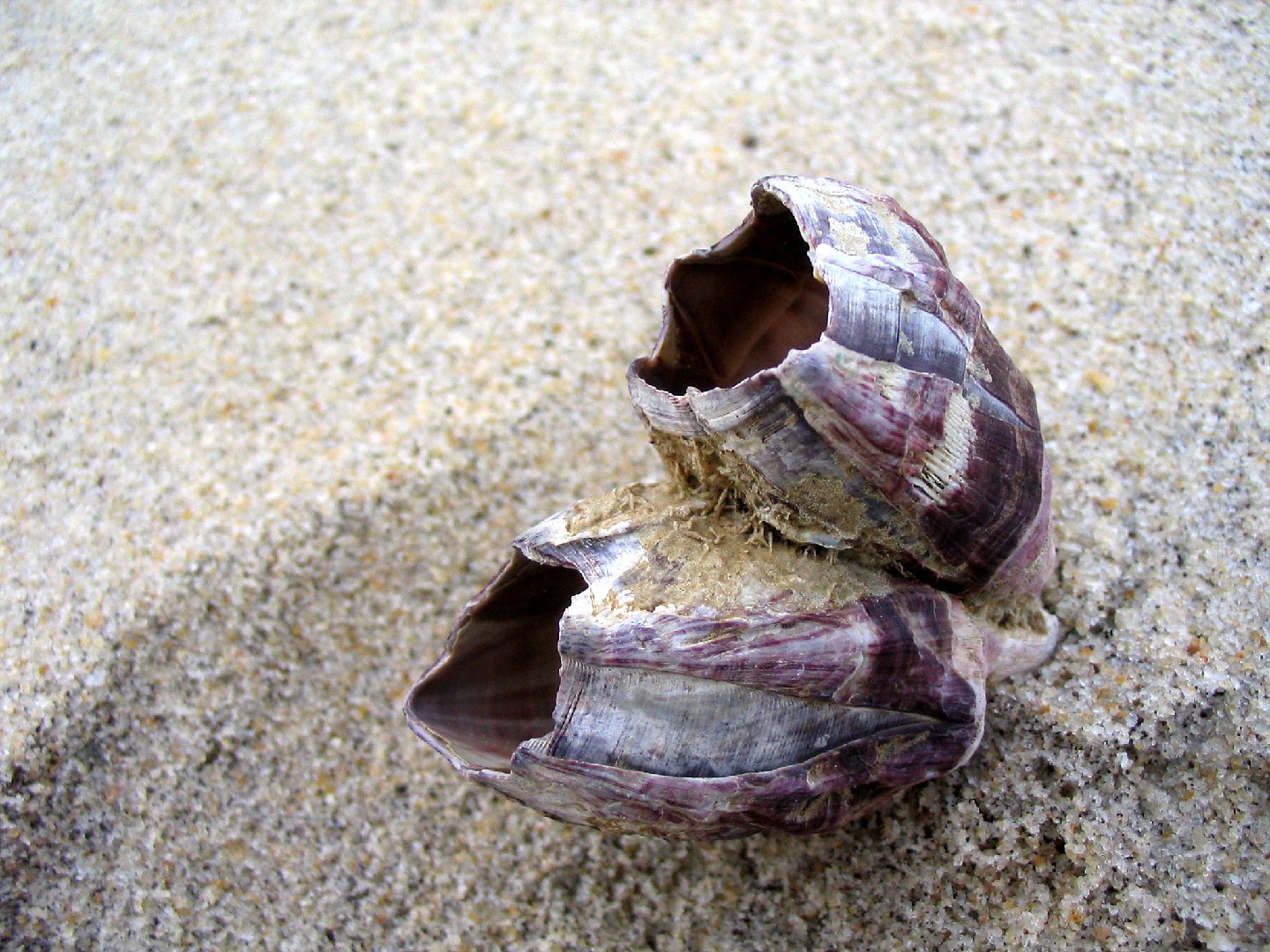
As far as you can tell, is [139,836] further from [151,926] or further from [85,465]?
[85,465]

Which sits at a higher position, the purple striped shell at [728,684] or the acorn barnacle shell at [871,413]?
the acorn barnacle shell at [871,413]

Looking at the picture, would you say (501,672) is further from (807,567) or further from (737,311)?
(737,311)

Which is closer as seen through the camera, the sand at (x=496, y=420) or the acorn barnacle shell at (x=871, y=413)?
the acorn barnacle shell at (x=871, y=413)

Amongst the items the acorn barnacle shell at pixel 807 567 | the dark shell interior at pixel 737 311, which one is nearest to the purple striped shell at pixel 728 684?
A: the acorn barnacle shell at pixel 807 567

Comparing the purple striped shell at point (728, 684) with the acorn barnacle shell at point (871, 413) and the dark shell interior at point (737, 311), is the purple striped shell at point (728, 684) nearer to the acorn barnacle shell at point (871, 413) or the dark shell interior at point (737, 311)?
the acorn barnacle shell at point (871, 413)

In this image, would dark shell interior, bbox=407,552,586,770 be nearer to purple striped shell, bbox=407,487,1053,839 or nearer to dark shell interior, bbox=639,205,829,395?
purple striped shell, bbox=407,487,1053,839

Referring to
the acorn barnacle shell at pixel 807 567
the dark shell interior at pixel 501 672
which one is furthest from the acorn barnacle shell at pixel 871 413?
the dark shell interior at pixel 501 672

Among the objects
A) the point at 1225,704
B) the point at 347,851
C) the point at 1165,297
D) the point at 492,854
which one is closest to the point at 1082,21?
the point at 1165,297
